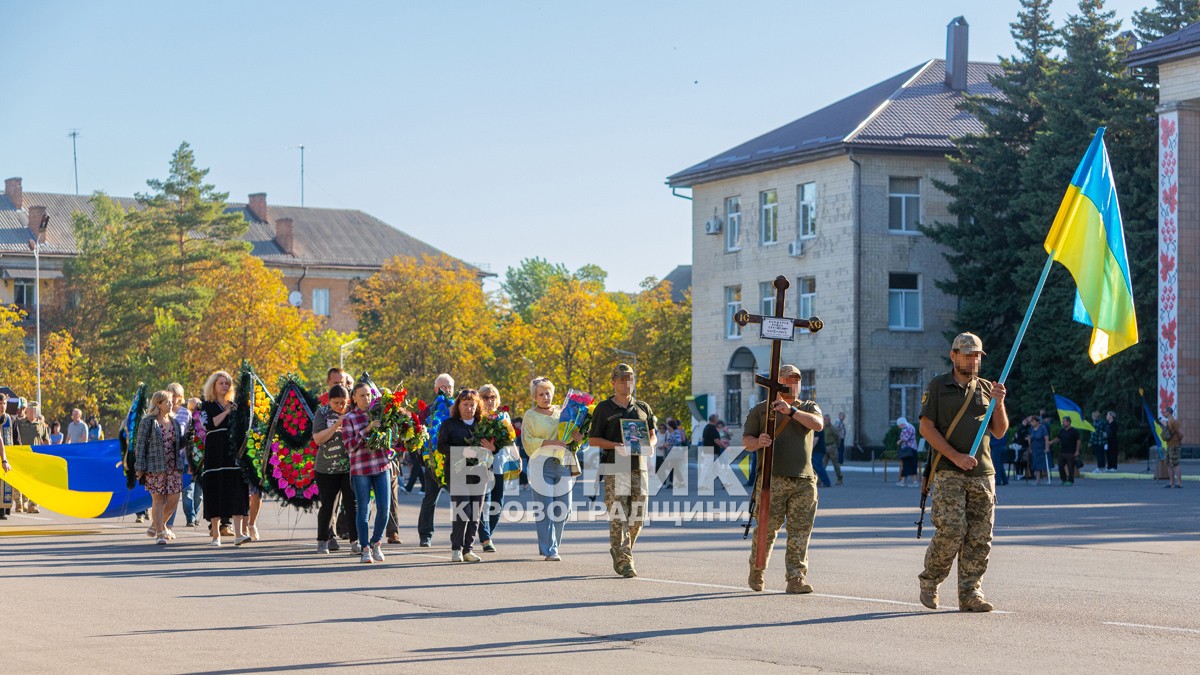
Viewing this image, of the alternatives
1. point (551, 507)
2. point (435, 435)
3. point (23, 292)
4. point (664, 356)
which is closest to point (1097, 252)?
point (551, 507)

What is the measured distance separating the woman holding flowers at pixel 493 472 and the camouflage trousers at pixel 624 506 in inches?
85.0

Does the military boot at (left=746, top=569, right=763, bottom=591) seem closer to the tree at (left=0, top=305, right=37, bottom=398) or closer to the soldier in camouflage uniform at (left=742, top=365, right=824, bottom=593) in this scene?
Answer: the soldier in camouflage uniform at (left=742, top=365, right=824, bottom=593)

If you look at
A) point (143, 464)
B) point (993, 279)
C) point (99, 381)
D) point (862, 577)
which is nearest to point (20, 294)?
point (99, 381)

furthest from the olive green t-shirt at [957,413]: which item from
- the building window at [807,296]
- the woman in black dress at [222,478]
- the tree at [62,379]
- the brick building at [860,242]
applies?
the tree at [62,379]

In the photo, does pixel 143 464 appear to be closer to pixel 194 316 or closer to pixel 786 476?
pixel 786 476

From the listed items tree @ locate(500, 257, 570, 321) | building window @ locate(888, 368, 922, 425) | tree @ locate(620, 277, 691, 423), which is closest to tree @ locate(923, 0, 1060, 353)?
building window @ locate(888, 368, 922, 425)

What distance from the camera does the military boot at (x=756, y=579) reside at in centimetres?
1318

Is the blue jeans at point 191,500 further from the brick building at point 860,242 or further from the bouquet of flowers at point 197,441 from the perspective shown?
the brick building at point 860,242

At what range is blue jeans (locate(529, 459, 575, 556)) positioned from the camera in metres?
15.7

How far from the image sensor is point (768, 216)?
61906 millimetres

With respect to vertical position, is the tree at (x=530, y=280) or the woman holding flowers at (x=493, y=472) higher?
the tree at (x=530, y=280)

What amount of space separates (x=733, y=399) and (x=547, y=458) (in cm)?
4811

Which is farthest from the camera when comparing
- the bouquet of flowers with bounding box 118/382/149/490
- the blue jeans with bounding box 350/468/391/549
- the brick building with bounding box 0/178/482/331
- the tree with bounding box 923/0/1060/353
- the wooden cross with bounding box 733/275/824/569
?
the brick building with bounding box 0/178/482/331

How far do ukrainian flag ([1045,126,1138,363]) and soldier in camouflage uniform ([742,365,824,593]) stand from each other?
2206mm
